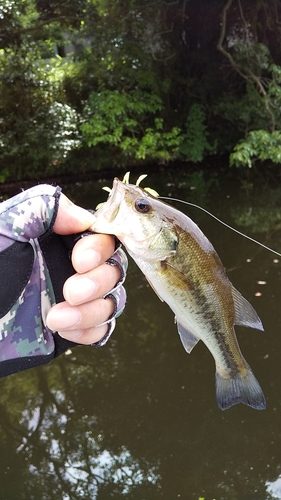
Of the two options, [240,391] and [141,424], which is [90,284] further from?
[141,424]

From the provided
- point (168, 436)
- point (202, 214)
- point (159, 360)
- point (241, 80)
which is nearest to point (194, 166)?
point (241, 80)

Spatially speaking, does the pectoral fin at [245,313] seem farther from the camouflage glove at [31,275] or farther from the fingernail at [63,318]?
the fingernail at [63,318]

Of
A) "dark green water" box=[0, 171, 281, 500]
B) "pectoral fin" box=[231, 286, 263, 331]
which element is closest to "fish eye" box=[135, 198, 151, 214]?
"pectoral fin" box=[231, 286, 263, 331]

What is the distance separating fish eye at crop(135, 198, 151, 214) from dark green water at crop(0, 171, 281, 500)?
9.06ft

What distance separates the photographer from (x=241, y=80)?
13.4 metres

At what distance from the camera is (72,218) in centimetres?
155

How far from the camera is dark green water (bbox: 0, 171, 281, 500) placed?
3.50 m

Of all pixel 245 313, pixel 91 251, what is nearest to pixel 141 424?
pixel 245 313

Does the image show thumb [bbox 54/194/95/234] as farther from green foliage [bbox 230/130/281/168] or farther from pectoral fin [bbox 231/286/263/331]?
green foliage [bbox 230/130/281/168]

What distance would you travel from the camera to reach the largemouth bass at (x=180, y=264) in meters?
1.54

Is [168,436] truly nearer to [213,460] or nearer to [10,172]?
[213,460]

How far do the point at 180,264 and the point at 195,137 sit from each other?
11.7m

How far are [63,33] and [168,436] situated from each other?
11543 millimetres

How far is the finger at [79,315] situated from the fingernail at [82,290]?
0.16 feet
